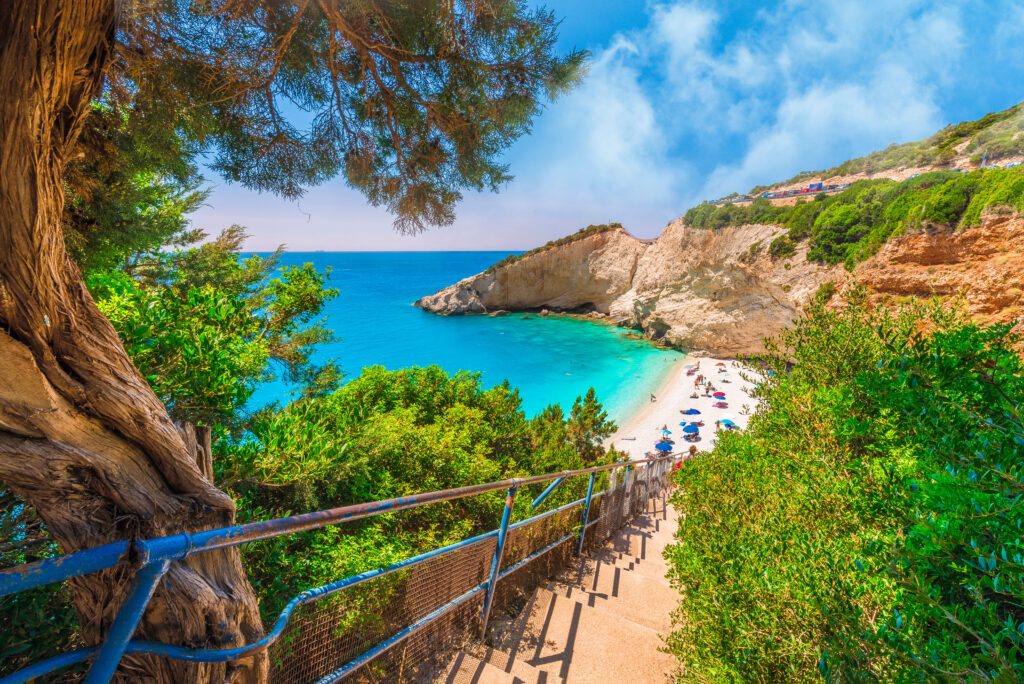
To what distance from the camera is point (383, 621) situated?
250cm

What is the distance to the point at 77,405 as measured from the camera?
1099 mm

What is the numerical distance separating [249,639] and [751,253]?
31.5m

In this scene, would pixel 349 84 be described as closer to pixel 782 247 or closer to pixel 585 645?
pixel 585 645

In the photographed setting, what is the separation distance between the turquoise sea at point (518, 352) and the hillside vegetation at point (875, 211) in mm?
11599

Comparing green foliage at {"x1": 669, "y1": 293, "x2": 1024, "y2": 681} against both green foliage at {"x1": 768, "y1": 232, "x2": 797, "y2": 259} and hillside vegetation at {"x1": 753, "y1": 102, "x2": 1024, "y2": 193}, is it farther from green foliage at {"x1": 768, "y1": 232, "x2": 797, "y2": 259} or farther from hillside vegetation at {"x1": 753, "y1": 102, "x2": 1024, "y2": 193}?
hillside vegetation at {"x1": 753, "y1": 102, "x2": 1024, "y2": 193}

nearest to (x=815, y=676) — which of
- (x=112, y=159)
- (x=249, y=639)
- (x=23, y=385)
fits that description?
(x=249, y=639)

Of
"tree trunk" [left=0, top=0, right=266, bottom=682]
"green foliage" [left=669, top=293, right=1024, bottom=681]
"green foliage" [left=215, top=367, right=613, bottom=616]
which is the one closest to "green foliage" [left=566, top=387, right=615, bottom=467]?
"green foliage" [left=215, top=367, right=613, bottom=616]

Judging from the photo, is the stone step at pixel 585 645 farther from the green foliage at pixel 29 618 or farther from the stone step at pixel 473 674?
the green foliage at pixel 29 618

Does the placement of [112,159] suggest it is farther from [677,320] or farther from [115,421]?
[677,320]

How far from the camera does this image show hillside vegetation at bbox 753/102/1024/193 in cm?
2373

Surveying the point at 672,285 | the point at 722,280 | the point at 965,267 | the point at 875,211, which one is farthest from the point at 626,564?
the point at 672,285

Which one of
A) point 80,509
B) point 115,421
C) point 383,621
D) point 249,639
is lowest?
point 383,621

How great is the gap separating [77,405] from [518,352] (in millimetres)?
34084

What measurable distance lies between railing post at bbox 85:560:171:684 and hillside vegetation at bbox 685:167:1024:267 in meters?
23.4
